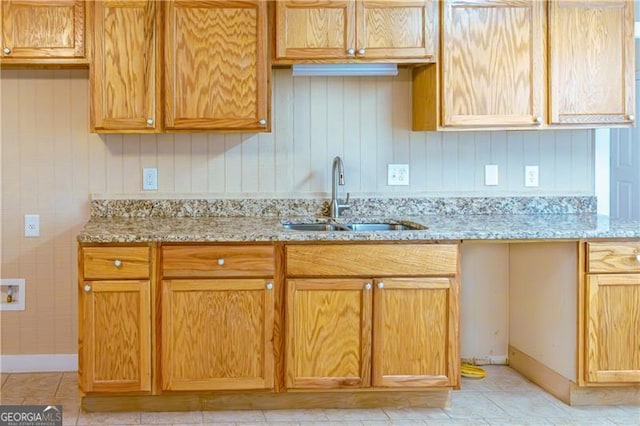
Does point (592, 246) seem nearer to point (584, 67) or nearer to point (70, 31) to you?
point (584, 67)

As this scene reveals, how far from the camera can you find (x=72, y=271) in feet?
12.9

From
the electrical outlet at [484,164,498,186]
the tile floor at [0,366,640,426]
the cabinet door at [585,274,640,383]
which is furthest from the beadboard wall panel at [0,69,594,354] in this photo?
the cabinet door at [585,274,640,383]

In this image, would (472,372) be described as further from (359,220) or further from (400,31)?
(400,31)

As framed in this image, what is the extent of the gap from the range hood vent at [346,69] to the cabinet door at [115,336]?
1.26 metres

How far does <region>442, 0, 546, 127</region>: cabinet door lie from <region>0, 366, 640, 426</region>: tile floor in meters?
1.27

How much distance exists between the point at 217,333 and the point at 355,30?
1.48m

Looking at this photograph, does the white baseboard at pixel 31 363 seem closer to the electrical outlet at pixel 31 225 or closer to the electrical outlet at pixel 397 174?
the electrical outlet at pixel 31 225

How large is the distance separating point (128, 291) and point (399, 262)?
113 centimetres

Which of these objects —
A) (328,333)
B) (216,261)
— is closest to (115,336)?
(216,261)

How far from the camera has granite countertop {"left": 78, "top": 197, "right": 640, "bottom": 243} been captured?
326 centimetres

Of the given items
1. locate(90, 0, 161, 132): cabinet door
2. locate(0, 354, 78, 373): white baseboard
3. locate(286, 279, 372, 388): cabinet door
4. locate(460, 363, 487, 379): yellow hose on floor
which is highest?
locate(90, 0, 161, 132): cabinet door

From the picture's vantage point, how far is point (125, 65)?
11.5ft

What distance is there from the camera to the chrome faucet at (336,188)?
12.4ft

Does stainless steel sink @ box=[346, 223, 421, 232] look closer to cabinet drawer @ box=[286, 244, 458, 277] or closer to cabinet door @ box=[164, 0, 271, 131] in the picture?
cabinet drawer @ box=[286, 244, 458, 277]
